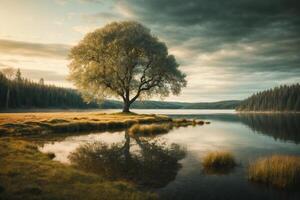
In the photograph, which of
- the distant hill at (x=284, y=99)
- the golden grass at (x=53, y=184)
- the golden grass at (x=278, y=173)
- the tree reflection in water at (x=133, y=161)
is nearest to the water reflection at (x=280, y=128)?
the golden grass at (x=278, y=173)

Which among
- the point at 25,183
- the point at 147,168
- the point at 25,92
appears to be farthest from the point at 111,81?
the point at 25,92

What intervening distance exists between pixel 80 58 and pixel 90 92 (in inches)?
306

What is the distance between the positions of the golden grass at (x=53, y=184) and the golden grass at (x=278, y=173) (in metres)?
6.49

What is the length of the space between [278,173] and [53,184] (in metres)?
11.6

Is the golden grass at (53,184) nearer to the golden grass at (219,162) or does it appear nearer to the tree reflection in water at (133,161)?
the tree reflection in water at (133,161)

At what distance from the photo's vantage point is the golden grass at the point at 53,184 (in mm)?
11016

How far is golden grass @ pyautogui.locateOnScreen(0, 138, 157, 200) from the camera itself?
11.0m

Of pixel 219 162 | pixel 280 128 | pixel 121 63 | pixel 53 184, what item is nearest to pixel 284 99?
pixel 280 128

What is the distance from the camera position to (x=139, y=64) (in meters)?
57.8

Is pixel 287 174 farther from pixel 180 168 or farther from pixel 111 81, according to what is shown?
pixel 111 81

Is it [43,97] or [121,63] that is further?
[43,97]

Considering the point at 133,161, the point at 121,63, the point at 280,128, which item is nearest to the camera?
the point at 133,161

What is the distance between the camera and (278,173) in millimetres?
14219

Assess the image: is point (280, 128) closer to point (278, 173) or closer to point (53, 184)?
point (278, 173)
